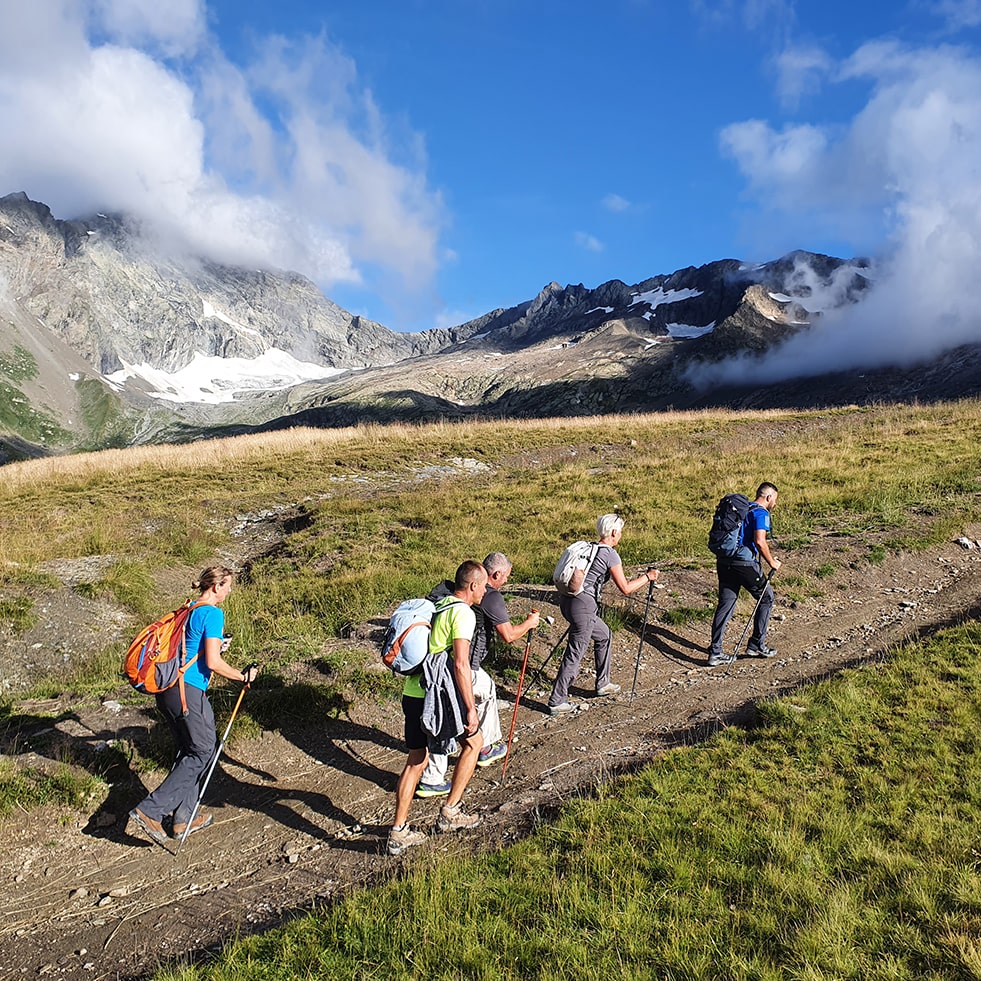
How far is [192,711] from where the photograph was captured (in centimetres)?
633

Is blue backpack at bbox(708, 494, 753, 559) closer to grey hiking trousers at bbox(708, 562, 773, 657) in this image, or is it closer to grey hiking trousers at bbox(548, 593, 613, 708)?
grey hiking trousers at bbox(708, 562, 773, 657)

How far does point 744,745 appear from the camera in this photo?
6711mm

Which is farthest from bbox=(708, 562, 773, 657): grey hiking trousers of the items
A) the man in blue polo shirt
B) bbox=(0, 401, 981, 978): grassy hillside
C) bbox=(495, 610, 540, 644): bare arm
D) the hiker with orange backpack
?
the hiker with orange backpack

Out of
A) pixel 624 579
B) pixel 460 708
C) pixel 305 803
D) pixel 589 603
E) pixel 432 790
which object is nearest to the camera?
pixel 460 708

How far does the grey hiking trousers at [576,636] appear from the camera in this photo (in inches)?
339

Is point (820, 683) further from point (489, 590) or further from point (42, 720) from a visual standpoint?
point (42, 720)

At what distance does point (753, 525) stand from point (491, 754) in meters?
5.80

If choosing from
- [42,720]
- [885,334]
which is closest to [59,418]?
[42,720]

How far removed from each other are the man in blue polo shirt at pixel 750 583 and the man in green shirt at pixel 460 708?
18.8 ft

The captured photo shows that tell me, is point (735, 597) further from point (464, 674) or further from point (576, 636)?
point (464, 674)

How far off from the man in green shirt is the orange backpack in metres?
2.27

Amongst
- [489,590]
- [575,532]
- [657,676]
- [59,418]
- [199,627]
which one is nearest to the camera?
[199,627]

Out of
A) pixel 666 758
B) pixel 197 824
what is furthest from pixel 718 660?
pixel 197 824

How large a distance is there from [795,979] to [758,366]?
16378cm
